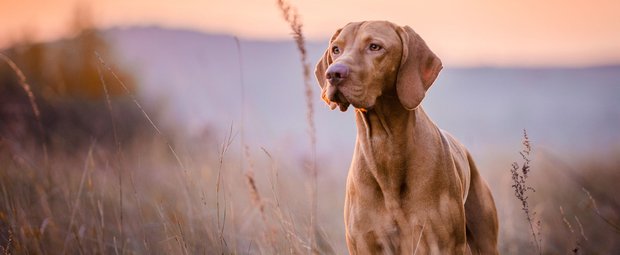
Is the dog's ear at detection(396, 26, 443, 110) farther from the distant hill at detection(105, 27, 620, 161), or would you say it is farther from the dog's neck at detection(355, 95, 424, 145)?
the distant hill at detection(105, 27, 620, 161)

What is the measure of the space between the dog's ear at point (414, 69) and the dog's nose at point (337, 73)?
48 centimetres

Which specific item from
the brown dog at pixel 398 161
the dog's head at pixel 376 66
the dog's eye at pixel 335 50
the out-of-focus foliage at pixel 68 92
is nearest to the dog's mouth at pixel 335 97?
the dog's head at pixel 376 66

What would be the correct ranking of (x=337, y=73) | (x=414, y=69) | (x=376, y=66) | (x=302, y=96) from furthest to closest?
(x=302, y=96)
(x=414, y=69)
(x=376, y=66)
(x=337, y=73)

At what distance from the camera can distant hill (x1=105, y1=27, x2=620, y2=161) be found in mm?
10391

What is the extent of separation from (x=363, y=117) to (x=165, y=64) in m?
10.8

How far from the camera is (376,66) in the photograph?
185 inches

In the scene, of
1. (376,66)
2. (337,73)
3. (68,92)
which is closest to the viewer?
(337,73)

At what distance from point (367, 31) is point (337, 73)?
22.6 inches

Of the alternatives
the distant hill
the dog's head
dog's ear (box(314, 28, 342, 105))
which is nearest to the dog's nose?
the dog's head

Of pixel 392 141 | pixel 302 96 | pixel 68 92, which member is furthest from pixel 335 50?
pixel 302 96

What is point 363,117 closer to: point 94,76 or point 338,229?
point 338,229

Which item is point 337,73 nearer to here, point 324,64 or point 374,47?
point 374,47

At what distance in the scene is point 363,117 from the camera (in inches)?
198

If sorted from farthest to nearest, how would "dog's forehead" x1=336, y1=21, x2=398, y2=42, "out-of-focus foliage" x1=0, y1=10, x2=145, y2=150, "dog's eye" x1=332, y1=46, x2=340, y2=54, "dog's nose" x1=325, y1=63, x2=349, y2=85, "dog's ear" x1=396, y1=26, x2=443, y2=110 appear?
"out-of-focus foliage" x1=0, y1=10, x2=145, y2=150 → "dog's eye" x1=332, y1=46, x2=340, y2=54 → "dog's forehead" x1=336, y1=21, x2=398, y2=42 → "dog's ear" x1=396, y1=26, x2=443, y2=110 → "dog's nose" x1=325, y1=63, x2=349, y2=85
